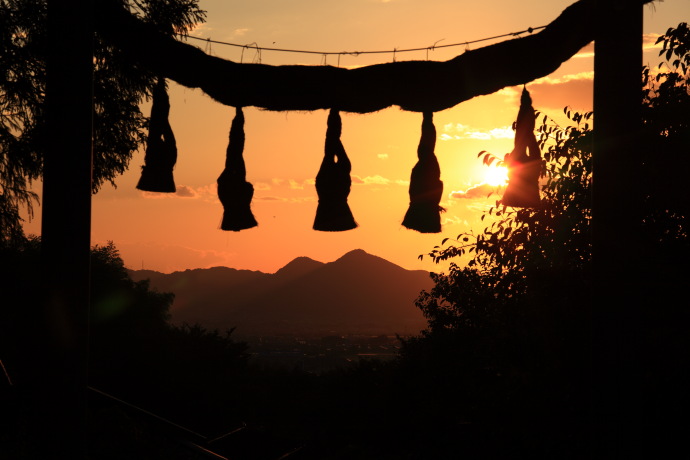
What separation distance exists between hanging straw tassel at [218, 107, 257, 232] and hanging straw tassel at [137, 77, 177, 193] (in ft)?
1.50

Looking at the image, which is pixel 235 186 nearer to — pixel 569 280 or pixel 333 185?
pixel 333 185

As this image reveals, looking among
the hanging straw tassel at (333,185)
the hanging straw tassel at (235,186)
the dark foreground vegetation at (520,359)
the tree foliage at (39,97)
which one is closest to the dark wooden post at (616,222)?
the dark foreground vegetation at (520,359)

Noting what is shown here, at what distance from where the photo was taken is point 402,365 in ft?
92.0

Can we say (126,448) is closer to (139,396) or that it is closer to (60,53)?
(60,53)

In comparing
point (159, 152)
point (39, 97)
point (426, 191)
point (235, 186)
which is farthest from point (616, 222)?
point (39, 97)

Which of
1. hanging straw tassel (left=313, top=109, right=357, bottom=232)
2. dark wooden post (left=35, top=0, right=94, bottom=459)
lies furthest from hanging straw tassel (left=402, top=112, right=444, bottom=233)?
dark wooden post (left=35, top=0, right=94, bottom=459)

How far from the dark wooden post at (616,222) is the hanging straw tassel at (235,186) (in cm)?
246

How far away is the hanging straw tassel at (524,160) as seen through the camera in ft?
17.6

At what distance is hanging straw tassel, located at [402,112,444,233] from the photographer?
5.26 metres

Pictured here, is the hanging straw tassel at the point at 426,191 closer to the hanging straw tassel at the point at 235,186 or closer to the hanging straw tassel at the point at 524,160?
the hanging straw tassel at the point at 524,160

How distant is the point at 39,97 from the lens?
44.9ft

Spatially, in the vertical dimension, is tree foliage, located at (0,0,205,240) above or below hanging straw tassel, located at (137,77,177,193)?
above

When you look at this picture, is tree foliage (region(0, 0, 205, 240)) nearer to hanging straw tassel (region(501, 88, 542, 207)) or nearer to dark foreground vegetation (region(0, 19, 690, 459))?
dark foreground vegetation (region(0, 19, 690, 459))

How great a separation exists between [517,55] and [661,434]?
5904 mm
